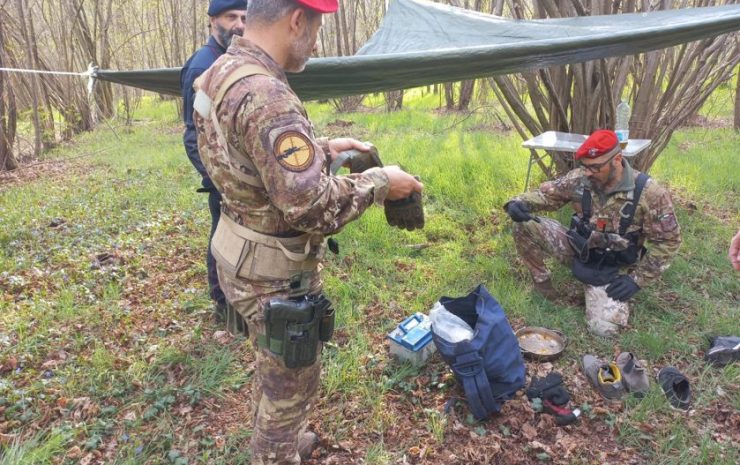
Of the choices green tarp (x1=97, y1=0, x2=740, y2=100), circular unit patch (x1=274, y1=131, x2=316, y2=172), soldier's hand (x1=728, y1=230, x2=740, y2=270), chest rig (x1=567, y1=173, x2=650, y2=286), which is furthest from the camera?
chest rig (x1=567, y1=173, x2=650, y2=286)

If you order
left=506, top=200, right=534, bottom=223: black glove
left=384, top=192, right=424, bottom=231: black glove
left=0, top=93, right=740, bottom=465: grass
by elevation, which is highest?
left=384, top=192, right=424, bottom=231: black glove

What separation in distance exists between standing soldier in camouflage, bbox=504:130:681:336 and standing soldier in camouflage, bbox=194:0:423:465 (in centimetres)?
200

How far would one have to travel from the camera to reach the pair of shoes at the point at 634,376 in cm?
262

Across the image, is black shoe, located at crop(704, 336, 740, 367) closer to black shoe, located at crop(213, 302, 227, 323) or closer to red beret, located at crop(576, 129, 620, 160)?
red beret, located at crop(576, 129, 620, 160)

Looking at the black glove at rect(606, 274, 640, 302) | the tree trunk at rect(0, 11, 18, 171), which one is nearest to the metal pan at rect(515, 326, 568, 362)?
the black glove at rect(606, 274, 640, 302)

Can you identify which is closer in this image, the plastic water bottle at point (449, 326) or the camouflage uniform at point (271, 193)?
the camouflage uniform at point (271, 193)

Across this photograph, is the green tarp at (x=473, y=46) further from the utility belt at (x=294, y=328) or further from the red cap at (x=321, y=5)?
the utility belt at (x=294, y=328)

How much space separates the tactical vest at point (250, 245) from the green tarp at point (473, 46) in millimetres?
1368

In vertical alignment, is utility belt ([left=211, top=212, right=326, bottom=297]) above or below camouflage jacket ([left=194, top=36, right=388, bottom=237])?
below

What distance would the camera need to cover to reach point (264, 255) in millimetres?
1723

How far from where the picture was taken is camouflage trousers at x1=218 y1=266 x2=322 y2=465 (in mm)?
1812

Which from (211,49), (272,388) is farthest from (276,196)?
(211,49)

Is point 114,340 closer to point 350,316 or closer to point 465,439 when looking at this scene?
point 350,316

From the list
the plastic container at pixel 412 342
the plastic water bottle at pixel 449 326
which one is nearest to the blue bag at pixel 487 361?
the plastic water bottle at pixel 449 326
